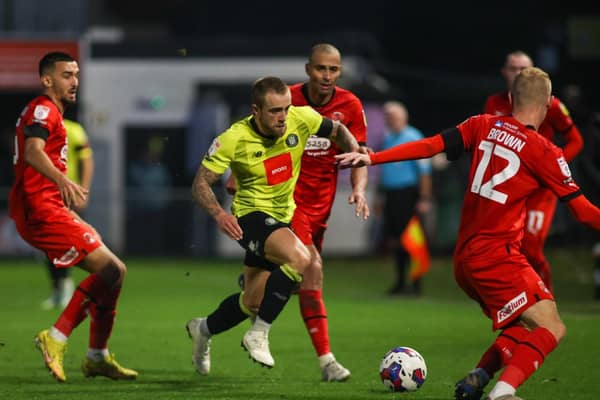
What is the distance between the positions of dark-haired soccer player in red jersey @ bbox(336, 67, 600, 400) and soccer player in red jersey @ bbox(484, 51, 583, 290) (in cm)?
346

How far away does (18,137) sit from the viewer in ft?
30.7

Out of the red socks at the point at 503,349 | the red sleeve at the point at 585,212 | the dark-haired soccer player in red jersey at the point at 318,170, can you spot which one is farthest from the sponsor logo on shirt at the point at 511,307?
the dark-haired soccer player in red jersey at the point at 318,170

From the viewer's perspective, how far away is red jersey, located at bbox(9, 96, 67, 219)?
9297 millimetres

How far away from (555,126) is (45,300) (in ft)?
23.3

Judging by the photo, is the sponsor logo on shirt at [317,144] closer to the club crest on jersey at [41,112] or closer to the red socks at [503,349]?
the club crest on jersey at [41,112]

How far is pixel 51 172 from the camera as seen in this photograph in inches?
352

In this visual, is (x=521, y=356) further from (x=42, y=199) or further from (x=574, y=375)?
(x=42, y=199)

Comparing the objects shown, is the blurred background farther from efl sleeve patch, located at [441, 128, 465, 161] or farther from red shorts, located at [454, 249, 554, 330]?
red shorts, located at [454, 249, 554, 330]

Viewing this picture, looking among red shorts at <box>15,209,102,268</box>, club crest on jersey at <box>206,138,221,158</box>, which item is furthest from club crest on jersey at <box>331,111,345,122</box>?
red shorts at <box>15,209,102,268</box>

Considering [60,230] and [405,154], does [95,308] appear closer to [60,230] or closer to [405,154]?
[60,230]

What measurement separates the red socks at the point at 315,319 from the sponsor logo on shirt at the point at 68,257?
5.09ft

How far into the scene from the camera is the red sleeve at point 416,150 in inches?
323

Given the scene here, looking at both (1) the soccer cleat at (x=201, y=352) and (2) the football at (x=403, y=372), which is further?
(1) the soccer cleat at (x=201, y=352)

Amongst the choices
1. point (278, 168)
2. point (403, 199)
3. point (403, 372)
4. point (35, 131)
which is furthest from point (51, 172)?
point (403, 199)
